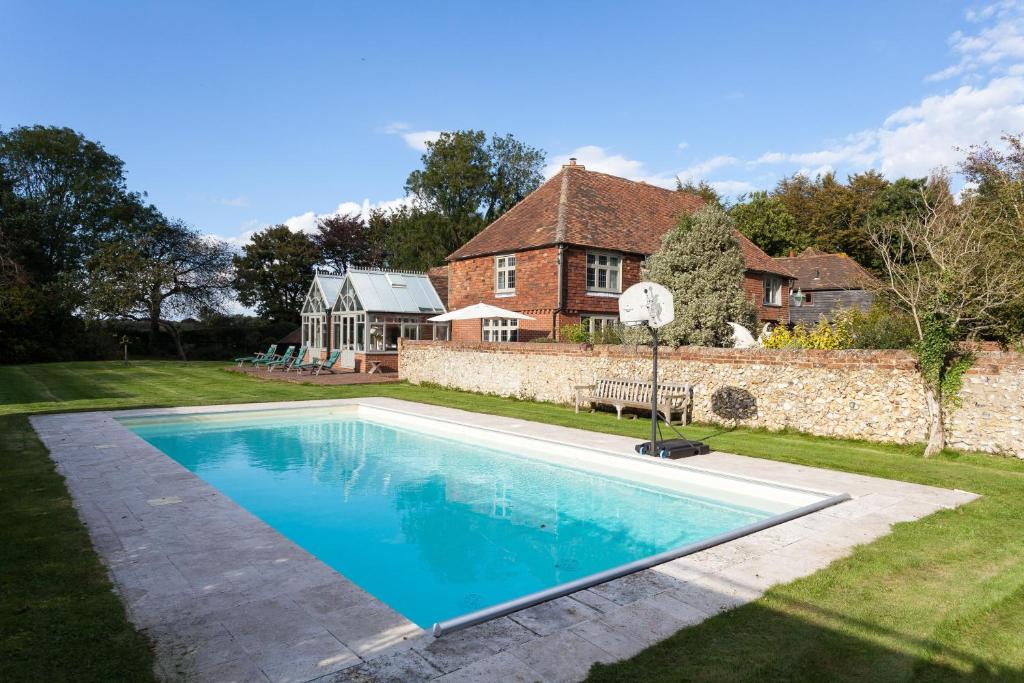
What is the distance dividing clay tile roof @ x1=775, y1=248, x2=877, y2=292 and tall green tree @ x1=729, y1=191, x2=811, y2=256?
21.4 feet

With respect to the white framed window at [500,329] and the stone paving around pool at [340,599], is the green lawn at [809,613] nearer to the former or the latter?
the stone paving around pool at [340,599]

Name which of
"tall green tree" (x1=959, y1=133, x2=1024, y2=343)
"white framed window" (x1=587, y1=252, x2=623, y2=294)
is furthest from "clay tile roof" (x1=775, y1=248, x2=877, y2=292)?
"white framed window" (x1=587, y1=252, x2=623, y2=294)

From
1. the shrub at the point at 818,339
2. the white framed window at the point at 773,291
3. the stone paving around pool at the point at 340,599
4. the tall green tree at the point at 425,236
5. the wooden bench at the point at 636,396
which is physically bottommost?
the stone paving around pool at the point at 340,599

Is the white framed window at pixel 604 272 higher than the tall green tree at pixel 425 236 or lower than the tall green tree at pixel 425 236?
lower

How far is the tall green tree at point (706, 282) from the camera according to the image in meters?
15.3

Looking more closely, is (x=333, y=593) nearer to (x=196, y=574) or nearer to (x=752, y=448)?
(x=196, y=574)

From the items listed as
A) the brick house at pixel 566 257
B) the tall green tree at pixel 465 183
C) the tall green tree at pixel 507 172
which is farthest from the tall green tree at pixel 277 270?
the brick house at pixel 566 257

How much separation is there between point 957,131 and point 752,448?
24.8 metres

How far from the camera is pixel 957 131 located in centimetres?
2641

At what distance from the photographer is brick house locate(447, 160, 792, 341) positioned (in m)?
22.4

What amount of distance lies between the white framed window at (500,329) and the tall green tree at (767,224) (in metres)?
28.9

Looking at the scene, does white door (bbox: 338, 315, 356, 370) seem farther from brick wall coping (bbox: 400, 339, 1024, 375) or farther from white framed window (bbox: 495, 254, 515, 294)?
brick wall coping (bbox: 400, 339, 1024, 375)

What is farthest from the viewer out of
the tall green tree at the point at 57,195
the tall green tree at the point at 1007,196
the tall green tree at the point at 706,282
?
the tall green tree at the point at 57,195

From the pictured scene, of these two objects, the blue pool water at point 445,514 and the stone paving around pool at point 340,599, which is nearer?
the stone paving around pool at point 340,599
